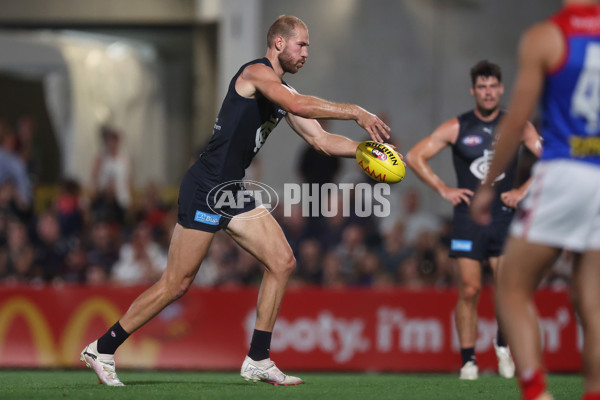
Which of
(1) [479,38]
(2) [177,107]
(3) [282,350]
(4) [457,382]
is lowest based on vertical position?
(3) [282,350]

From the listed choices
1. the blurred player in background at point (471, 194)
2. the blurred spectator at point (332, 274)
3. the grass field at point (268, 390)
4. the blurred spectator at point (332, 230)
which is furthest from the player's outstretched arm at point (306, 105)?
the blurred spectator at point (332, 230)

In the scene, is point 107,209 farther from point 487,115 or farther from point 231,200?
point 231,200

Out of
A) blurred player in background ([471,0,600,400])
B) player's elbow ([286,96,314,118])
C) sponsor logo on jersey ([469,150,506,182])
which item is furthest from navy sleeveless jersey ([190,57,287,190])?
blurred player in background ([471,0,600,400])

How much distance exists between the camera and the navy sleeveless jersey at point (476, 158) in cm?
966

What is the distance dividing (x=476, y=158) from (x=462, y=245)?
0.84 m

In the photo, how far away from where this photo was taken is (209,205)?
767 cm

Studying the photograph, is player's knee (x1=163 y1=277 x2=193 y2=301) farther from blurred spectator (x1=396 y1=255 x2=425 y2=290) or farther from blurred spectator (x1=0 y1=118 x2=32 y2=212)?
blurred spectator (x1=0 y1=118 x2=32 y2=212)

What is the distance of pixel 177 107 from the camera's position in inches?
772

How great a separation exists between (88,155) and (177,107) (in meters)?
2.06

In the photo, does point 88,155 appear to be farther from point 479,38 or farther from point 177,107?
point 479,38

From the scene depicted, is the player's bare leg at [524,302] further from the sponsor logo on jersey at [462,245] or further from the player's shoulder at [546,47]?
the sponsor logo on jersey at [462,245]

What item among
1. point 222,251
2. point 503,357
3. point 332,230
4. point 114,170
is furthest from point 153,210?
point 503,357

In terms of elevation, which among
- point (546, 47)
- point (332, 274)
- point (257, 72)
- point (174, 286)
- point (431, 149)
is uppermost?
point (546, 47)

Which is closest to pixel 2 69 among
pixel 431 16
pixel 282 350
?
pixel 431 16
